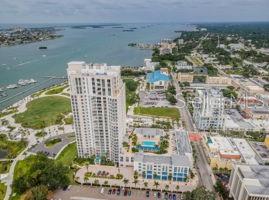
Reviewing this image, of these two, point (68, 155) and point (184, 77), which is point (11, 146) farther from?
point (184, 77)

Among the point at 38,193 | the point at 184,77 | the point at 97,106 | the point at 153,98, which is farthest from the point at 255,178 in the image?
the point at 184,77

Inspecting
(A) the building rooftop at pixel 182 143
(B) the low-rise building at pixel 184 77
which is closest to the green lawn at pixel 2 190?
(A) the building rooftop at pixel 182 143

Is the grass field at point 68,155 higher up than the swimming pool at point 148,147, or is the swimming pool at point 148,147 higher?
the swimming pool at point 148,147

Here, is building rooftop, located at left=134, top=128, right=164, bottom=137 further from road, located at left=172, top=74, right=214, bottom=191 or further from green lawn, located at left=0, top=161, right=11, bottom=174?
green lawn, located at left=0, top=161, right=11, bottom=174

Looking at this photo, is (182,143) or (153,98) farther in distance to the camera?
(153,98)

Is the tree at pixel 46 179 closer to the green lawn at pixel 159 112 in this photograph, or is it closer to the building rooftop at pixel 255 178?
the building rooftop at pixel 255 178
